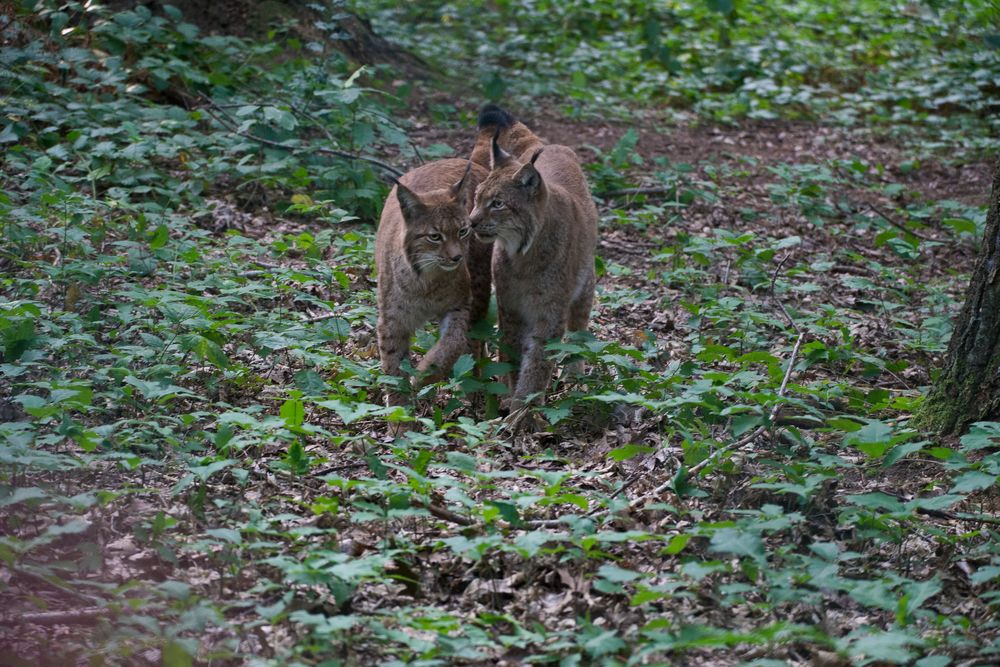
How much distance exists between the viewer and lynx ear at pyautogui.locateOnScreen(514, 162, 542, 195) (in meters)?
5.71

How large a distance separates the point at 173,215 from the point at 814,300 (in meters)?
5.07

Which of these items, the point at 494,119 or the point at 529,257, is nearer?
the point at 529,257

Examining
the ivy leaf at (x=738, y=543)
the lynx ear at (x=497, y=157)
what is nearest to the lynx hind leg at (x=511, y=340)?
the lynx ear at (x=497, y=157)

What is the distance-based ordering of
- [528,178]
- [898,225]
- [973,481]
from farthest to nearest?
[898,225] < [528,178] < [973,481]

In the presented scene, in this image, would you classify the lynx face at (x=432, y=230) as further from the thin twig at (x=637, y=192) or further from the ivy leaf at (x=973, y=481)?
the thin twig at (x=637, y=192)

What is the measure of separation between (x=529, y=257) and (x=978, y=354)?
2510 mm

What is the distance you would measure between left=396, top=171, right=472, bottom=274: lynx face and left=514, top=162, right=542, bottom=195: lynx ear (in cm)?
41

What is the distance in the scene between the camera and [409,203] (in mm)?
5855

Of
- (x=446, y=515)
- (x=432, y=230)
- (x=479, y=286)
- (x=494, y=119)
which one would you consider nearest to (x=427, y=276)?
(x=432, y=230)

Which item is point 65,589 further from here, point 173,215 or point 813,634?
point 173,215

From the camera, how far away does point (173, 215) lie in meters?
7.74

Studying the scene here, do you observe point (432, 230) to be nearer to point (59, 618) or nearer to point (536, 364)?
point (536, 364)

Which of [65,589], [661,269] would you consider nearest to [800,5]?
[661,269]

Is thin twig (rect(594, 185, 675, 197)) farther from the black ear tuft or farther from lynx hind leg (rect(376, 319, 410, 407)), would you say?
lynx hind leg (rect(376, 319, 410, 407))
